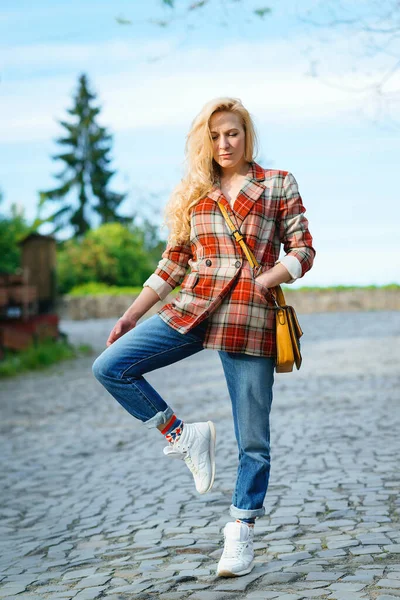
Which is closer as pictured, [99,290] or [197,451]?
[197,451]

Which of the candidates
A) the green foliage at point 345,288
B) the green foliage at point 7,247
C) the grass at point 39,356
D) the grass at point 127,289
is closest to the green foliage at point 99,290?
the grass at point 127,289

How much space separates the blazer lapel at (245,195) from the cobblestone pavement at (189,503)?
1.57 m

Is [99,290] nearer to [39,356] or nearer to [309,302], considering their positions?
[309,302]

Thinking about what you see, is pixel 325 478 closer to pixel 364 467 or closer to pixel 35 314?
pixel 364 467

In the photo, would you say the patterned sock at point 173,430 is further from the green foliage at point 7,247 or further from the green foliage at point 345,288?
the green foliage at point 345,288

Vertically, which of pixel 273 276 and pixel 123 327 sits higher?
pixel 273 276

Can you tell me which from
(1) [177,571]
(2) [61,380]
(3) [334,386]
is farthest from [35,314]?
(1) [177,571]

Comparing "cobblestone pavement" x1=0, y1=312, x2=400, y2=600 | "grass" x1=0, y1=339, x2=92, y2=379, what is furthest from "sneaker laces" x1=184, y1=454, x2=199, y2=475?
"grass" x1=0, y1=339, x2=92, y2=379

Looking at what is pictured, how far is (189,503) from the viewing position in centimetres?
544

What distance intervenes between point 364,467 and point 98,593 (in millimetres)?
2881

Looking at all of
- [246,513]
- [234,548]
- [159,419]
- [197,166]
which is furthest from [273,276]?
[234,548]

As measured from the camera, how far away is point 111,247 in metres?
39.0

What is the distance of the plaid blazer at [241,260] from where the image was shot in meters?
3.66

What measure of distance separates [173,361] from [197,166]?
0.86m
